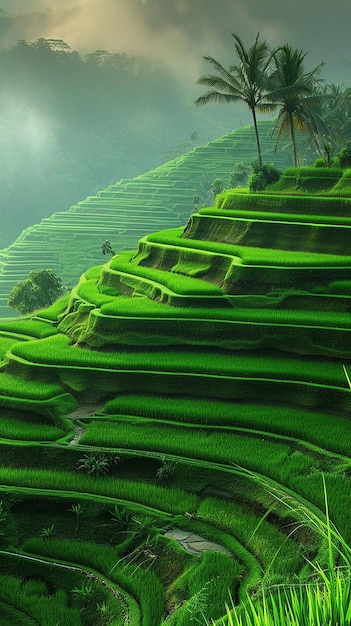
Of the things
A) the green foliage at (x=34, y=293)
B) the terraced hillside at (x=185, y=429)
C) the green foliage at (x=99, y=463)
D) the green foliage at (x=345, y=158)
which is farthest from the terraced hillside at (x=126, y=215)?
the green foliage at (x=99, y=463)

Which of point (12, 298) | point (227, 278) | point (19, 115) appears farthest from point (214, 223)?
point (19, 115)

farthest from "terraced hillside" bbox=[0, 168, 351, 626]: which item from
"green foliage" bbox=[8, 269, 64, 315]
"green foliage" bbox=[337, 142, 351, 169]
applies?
"green foliage" bbox=[8, 269, 64, 315]

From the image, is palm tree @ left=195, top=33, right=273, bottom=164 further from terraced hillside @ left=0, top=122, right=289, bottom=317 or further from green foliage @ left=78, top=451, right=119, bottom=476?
terraced hillside @ left=0, top=122, right=289, bottom=317

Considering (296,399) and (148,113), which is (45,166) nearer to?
(148,113)

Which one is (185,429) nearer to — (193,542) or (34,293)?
(193,542)

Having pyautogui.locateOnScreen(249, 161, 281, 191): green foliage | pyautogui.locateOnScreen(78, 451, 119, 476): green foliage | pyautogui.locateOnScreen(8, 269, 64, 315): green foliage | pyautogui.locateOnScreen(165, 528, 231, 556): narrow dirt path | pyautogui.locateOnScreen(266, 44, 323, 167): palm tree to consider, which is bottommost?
pyautogui.locateOnScreen(165, 528, 231, 556): narrow dirt path

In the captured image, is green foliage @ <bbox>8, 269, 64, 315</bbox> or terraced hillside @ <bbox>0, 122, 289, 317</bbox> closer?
green foliage @ <bbox>8, 269, 64, 315</bbox>

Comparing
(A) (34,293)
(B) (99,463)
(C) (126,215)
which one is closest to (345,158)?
(B) (99,463)
